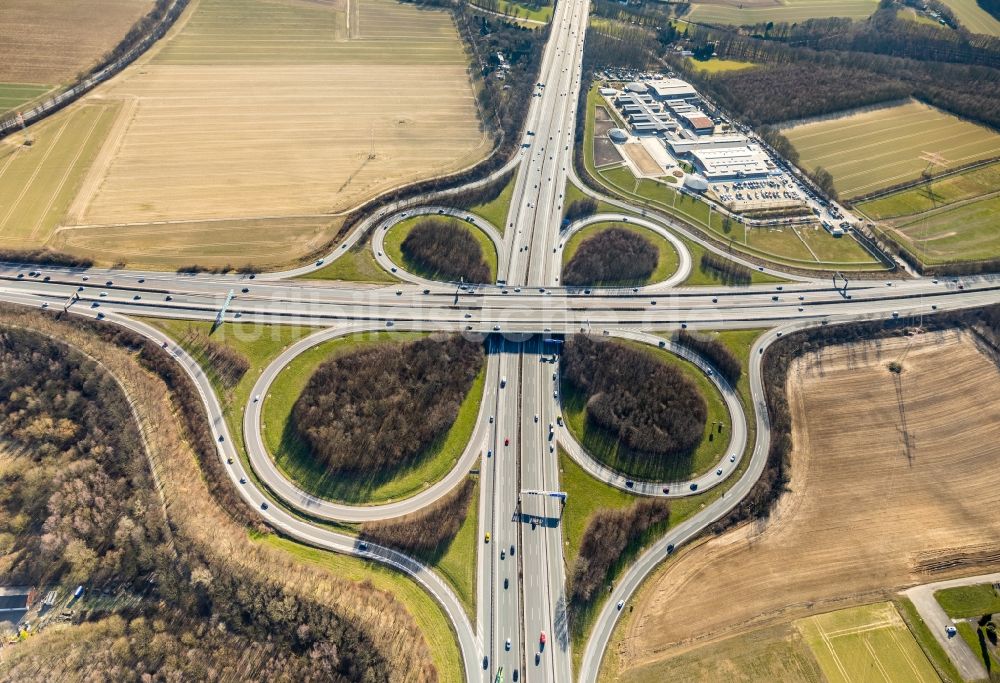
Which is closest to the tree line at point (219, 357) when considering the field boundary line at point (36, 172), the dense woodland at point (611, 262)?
the field boundary line at point (36, 172)

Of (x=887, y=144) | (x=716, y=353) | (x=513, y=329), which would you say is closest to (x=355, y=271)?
A: (x=513, y=329)

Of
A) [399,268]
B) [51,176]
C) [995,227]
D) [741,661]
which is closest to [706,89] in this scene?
[995,227]

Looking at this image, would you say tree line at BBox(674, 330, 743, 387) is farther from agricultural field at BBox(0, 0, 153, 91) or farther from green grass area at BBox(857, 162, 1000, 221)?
agricultural field at BBox(0, 0, 153, 91)

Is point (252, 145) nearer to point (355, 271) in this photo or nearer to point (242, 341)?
point (355, 271)

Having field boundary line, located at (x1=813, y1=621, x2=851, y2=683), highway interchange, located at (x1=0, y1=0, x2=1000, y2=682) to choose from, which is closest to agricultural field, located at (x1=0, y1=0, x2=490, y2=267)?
highway interchange, located at (x1=0, y1=0, x2=1000, y2=682)

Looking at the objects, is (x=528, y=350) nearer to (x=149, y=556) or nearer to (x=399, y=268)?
(x=399, y=268)
